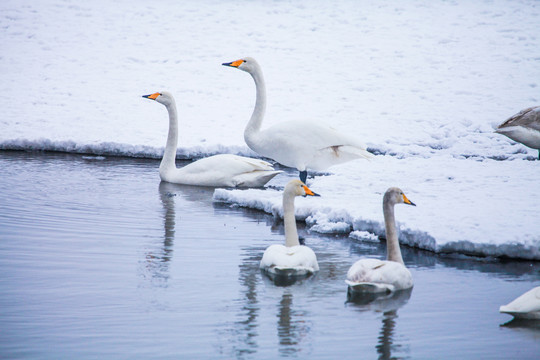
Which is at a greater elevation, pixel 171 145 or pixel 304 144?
pixel 304 144

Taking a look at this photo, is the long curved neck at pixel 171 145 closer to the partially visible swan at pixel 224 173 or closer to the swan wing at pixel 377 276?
the partially visible swan at pixel 224 173

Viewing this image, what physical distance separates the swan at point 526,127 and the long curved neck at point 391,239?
16.3 feet

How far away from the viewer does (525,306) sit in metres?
5.07

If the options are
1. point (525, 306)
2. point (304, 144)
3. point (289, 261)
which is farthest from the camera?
A: point (304, 144)

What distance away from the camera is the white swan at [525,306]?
5070 millimetres

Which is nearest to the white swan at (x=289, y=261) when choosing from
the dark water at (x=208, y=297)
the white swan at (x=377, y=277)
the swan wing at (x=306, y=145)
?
the dark water at (x=208, y=297)

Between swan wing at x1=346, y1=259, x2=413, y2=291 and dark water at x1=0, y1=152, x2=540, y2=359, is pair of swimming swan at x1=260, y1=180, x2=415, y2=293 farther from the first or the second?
dark water at x1=0, y1=152, x2=540, y2=359

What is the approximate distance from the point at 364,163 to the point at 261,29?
1132cm

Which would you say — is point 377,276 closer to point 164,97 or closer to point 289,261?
point 289,261

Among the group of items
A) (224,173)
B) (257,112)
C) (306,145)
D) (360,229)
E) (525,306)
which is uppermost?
(257,112)

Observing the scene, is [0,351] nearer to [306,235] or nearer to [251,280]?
[251,280]

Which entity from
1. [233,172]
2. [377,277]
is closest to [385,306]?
[377,277]

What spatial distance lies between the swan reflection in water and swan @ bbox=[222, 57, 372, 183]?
3.74m

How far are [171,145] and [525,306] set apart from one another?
708 centimetres
